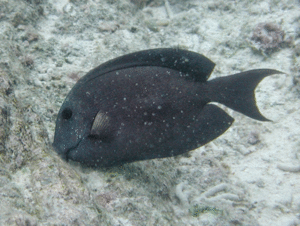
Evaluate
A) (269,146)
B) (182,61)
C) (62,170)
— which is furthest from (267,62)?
(62,170)

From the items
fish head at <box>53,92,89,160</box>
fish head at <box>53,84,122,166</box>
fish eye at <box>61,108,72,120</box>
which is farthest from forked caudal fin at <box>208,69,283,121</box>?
fish eye at <box>61,108,72,120</box>

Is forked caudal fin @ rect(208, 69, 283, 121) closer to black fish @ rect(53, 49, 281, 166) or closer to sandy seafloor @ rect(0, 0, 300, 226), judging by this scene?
Result: black fish @ rect(53, 49, 281, 166)

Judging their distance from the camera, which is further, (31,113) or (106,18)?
(106,18)

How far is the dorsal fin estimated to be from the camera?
2.01m

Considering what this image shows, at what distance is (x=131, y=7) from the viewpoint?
444 centimetres

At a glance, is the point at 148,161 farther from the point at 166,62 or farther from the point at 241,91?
the point at 241,91

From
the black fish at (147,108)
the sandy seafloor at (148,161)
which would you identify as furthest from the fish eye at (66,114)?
the sandy seafloor at (148,161)

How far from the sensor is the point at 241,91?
201 centimetres

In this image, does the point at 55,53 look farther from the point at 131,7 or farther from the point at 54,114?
the point at 131,7

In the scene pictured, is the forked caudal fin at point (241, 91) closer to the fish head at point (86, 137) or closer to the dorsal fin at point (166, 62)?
the dorsal fin at point (166, 62)

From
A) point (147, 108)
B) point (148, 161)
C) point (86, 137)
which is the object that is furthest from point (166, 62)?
point (148, 161)

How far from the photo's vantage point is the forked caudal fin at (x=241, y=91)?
1988 mm

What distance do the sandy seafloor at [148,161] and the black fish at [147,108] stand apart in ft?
0.87

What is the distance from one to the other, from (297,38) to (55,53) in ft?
13.5
